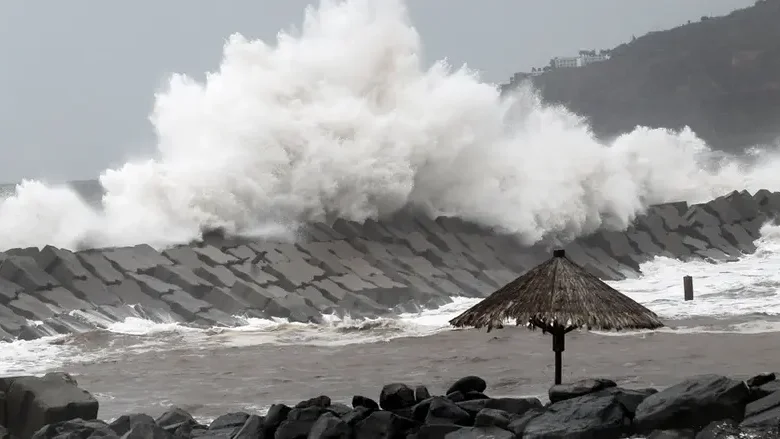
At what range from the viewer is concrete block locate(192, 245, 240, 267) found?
49.4 ft

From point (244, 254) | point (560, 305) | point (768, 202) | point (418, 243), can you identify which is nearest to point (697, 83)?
point (768, 202)

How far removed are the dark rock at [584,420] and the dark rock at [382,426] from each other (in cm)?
88

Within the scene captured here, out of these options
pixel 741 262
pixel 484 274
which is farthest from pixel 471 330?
pixel 741 262

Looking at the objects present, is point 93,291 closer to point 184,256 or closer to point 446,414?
point 184,256

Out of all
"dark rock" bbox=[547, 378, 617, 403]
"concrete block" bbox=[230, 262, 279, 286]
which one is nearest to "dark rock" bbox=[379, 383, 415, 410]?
"dark rock" bbox=[547, 378, 617, 403]

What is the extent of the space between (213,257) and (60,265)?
2286 millimetres

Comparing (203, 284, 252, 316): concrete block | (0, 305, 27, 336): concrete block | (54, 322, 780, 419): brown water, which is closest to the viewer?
(54, 322, 780, 419): brown water

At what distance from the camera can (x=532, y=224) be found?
19.8 metres

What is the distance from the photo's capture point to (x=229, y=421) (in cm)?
747

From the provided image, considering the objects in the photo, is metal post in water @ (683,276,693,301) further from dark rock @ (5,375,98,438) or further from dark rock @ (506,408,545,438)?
dark rock @ (5,375,98,438)

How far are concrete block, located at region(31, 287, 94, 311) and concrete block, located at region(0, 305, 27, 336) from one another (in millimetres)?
622

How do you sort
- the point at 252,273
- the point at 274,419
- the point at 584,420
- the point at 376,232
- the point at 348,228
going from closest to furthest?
1. the point at 584,420
2. the point at 274,419
3. the point at 252,273
4. the point at 348,228
5. the point at 376,232

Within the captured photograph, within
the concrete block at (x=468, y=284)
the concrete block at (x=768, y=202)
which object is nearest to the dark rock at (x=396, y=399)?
the concrete block at (x=468, y=284)

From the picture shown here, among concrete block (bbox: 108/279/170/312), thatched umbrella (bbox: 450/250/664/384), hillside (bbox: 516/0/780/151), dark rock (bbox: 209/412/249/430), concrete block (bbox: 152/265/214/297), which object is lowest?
dark rock (bbox: 209/412/249/430)
